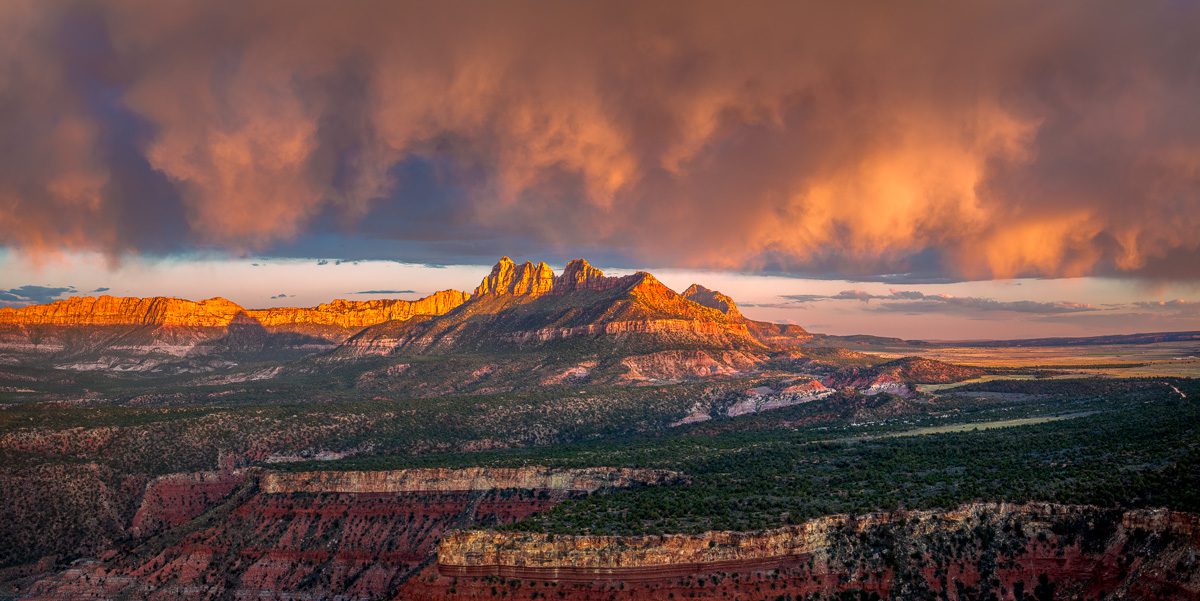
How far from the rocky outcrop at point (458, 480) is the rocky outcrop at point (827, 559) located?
34.4 m

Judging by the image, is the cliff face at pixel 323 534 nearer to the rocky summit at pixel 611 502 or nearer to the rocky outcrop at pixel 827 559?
the rocky summit at pixel 611 502

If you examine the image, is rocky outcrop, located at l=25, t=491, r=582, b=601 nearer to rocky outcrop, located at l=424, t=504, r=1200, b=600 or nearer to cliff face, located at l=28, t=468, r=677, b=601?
cliff face, located at l=28, t=468, r=677, b=601

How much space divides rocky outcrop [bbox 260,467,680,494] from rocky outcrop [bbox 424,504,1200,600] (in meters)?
34.4

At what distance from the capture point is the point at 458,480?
395 ft

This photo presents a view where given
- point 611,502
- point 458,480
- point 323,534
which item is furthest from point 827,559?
point 323,534

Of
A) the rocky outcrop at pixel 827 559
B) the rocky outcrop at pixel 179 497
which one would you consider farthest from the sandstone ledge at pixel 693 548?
the rocky outcrop at pixel 179 497

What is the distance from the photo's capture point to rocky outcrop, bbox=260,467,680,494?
116312 mm

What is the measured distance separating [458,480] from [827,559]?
55.7 metres

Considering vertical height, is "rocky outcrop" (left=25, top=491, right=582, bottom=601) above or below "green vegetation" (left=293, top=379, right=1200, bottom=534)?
below

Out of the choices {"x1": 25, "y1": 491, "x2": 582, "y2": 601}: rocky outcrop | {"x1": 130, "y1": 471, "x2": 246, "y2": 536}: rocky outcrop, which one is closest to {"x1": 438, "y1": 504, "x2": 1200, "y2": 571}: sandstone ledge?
{"x1": 25, "y1": 491, "x2": 582, "y2": 601}: rocky outcrop

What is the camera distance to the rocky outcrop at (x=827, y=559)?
73625mm

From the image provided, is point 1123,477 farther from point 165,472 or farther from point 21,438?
point 21,438

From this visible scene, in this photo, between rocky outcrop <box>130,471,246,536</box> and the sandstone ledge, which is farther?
rocky outcrop <box>130,471,246,536</box>

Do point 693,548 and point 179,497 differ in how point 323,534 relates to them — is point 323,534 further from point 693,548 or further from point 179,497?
point 693,548
